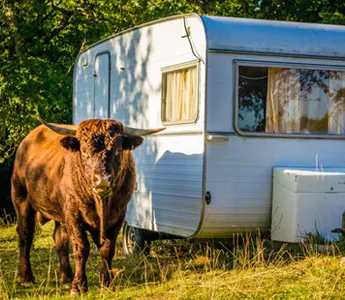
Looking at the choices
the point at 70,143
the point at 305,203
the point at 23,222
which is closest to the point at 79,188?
the point at 70,143

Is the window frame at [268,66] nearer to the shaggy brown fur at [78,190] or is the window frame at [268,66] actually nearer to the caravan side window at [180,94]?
the caravan side window at [180,94]

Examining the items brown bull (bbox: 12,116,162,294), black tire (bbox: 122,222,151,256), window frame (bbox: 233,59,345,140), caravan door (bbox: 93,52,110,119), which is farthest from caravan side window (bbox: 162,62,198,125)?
caravan door (bbox: 93,52,110,119)

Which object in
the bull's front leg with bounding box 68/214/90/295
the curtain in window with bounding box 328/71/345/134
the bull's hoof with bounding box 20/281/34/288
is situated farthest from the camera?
the curtain in window with bounding box 328/71/345/134

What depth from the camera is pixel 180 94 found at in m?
10.1

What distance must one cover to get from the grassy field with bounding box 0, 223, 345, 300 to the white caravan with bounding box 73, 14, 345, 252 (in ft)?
1.37

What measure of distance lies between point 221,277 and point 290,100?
257 centimetres

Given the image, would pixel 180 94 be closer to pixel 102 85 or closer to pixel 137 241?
pixel 137 241

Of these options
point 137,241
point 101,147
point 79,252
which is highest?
point 101,147

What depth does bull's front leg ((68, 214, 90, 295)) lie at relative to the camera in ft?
27.2

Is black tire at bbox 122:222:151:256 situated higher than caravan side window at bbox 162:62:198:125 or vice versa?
caravan side window at bbox 162:62:198:125

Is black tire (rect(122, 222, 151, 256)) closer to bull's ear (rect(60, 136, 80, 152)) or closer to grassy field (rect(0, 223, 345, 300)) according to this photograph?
grassy field (rect(0, 223, 345, 300))

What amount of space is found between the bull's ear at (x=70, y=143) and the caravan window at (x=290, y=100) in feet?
7.01

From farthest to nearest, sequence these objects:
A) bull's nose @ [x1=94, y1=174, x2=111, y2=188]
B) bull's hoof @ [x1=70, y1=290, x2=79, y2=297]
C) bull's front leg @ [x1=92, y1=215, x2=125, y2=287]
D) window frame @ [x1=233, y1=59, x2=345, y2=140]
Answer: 1. window frame @ [x1=233, y1=59, x2=345, y2=140]
2. bull's front leg @ [x1=92, y1=215, x2=125, y2=287]
3. bull's hoof @ [x1=70, y1=290, x2=79, y2=297]
4. bull's nose @ [x1=94, y1=174, x2=111, y2=188]

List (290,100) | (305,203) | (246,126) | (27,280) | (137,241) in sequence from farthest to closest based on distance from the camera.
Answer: (137,241) < (290,100) < (246,126) < (27,280) < (305,203)
